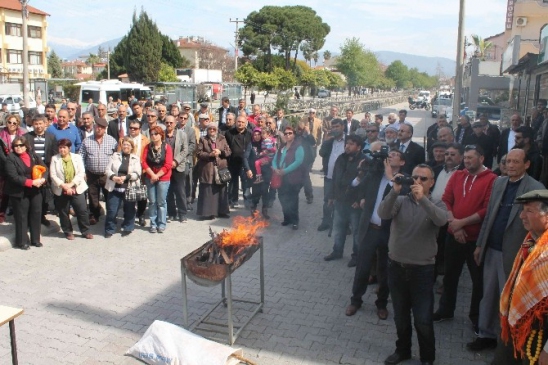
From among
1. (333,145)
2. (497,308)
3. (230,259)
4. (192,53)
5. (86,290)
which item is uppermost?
(192,53)

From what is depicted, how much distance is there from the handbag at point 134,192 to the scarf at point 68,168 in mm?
869

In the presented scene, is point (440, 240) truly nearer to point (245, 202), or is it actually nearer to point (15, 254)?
point (245, 202)

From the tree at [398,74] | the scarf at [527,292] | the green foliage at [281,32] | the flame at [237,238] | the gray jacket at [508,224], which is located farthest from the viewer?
the tree at [398,74]

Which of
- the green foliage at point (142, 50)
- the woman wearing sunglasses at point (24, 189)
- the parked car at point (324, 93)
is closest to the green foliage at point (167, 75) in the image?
the green foliage at point (142, 50)

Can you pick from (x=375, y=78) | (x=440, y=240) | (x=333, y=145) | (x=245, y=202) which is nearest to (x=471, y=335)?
(x=440, y=240)

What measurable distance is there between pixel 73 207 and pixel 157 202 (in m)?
1.31

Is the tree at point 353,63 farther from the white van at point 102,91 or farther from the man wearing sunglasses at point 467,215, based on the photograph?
the man wearing sunglasses at point 467,215

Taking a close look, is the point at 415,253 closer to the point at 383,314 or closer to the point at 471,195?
the point at 471,195

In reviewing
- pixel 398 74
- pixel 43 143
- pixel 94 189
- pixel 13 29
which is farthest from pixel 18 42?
pixel 398 74

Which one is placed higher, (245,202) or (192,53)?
(192,53)

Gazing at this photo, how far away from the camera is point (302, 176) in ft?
28.8

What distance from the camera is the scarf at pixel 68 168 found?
7977mm

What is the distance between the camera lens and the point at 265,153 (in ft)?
32.0

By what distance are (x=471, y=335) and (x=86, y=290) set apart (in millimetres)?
4430
